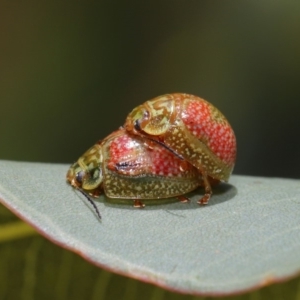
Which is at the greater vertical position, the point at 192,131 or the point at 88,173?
the point at 192,131

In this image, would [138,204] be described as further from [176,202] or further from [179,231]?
[179,231]

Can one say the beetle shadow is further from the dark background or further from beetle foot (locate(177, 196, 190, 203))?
the dark background

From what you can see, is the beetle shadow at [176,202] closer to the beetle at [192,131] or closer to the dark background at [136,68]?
the beetle at [192,131]

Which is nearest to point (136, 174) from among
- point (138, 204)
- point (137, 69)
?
point (138, 204)

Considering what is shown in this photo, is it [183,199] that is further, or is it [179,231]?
[183,199]

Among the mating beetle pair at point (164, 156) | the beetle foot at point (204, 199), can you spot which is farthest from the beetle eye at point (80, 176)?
the beetle foot at point (204, 199)
